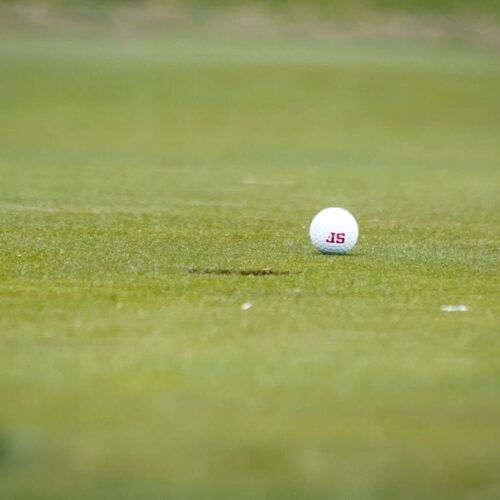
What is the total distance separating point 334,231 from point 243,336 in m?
5.03

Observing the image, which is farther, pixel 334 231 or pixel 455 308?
pixel 334 231

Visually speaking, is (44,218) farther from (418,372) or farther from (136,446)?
(136,446)

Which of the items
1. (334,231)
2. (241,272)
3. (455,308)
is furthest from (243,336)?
(334,231)

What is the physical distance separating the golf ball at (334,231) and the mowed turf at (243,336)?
0.26 m

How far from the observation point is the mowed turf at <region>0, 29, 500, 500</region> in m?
7.05

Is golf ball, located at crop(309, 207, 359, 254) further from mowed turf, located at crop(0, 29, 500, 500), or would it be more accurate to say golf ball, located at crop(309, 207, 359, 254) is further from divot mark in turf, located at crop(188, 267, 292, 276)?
divot mark in turf, located at crop(188, 267, 292, 276)

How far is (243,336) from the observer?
10.1 meters

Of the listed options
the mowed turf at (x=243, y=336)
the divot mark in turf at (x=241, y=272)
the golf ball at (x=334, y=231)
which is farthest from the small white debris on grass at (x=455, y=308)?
the golf ball at (x=334, y=231)

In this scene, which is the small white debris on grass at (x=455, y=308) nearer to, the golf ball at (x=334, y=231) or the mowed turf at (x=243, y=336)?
the mowed turf at (x=243, y=336)

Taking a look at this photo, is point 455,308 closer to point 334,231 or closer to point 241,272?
point 241,272

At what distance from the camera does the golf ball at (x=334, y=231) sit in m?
14.8

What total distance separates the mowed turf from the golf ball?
0.86 ft

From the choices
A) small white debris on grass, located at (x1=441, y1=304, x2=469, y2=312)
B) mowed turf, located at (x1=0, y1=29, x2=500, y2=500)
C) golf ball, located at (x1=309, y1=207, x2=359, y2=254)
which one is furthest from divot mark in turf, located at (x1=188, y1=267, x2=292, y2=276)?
small white debris on grass, located at (x1=441, y1=304, x2=469, y2=312)

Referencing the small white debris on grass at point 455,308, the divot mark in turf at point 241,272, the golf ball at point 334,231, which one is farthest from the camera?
the golf ball at point 334,231
